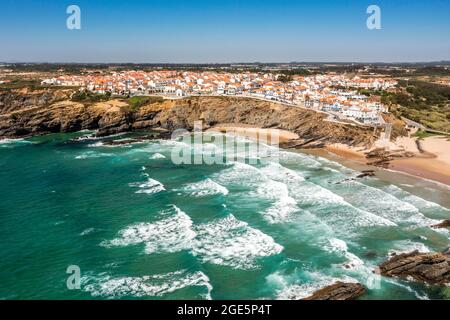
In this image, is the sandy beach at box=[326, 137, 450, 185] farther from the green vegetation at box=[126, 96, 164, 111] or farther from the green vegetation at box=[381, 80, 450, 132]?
the green vegetation at box=[126, 96, 164, 111]

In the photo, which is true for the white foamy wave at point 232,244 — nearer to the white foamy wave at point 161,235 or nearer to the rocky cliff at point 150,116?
the white foamy wave at point 161,235

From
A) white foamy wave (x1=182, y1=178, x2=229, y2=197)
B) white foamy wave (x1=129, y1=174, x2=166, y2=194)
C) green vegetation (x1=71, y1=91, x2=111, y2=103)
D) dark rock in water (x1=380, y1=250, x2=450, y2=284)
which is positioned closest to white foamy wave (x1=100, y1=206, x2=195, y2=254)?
white foamy wave (x1=182, y1=178, x2=229, y2=197)

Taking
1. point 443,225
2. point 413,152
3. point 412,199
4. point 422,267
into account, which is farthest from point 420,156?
point 422,267

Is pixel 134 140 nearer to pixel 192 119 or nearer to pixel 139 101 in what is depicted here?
pixel 192 119

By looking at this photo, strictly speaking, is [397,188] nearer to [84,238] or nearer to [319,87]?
[84,238]
